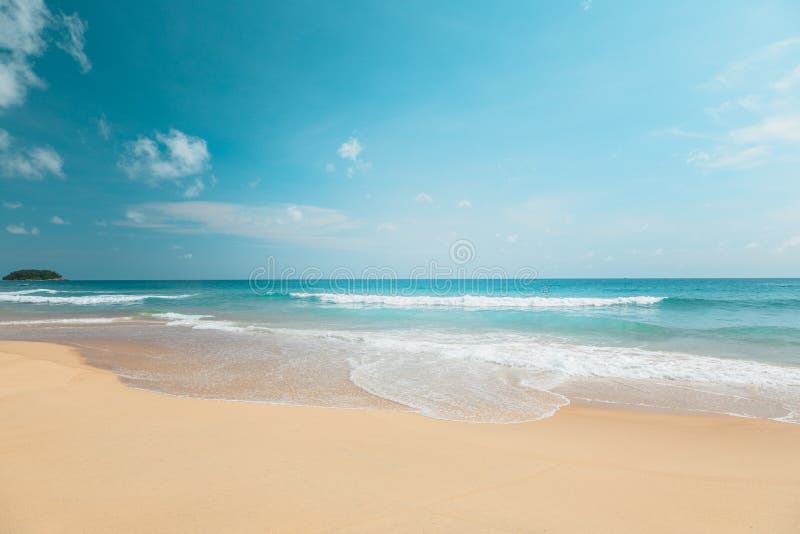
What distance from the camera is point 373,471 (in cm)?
331

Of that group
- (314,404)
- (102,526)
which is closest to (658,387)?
(314,404)

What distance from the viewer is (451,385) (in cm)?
696

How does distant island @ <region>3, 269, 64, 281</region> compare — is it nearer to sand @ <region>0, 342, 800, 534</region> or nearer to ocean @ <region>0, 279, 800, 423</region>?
ocean @ <region>0, 279, 800, 423</region>

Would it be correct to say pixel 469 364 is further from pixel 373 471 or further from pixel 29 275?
pixel 29 275

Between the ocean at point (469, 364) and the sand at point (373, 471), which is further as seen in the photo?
the ocean at point (469, 364)

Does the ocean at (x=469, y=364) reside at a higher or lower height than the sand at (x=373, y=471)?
lower

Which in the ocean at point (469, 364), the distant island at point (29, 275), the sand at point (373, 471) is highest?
the distant island at point (29, 275)

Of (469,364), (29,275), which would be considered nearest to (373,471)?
(469,364)

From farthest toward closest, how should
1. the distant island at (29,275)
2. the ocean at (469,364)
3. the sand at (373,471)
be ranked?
the distant island at (29,275) → the ocean at (469,364) → the sand at (373,471)

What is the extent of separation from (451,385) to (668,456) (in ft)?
11.9

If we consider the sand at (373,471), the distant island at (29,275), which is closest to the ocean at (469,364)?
the sand at (373,471)

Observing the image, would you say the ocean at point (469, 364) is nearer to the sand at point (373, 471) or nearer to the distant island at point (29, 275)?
the sand at point (373, 471)

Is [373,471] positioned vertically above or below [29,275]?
below

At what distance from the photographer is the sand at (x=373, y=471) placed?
102 inches
